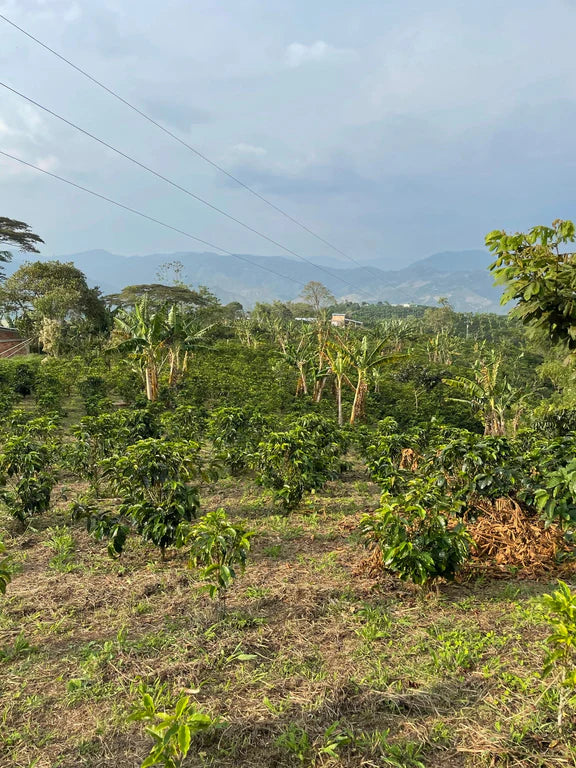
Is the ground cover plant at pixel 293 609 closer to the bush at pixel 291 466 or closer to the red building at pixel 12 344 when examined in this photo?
the bush at pixel 291 466

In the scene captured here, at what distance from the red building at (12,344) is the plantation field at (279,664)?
95.4 feet

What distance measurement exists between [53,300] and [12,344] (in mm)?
5620

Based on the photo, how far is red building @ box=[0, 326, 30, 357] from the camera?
3005 cm

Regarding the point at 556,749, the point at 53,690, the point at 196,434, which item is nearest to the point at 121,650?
the point at 53,690

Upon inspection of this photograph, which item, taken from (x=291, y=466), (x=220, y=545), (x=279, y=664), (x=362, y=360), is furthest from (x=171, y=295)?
(x=279, y=664)

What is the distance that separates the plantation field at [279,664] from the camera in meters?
2.77

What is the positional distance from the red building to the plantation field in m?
29.1

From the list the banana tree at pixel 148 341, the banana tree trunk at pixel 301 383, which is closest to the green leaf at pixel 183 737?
the banana tree at pixel 148 341

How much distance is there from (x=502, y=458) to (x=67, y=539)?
6.03m

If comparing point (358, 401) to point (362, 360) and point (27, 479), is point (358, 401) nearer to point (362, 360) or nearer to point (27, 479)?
point (362, 360)

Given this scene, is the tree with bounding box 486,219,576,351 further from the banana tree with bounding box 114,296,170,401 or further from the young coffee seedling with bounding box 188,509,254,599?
the banana tree with bounding box 114,296,170,401

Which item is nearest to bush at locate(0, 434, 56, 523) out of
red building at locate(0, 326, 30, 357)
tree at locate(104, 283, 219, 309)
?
red building at locate(0, 326, 30, 357)

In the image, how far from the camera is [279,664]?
3553 mm

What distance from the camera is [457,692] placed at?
3.19 meters
